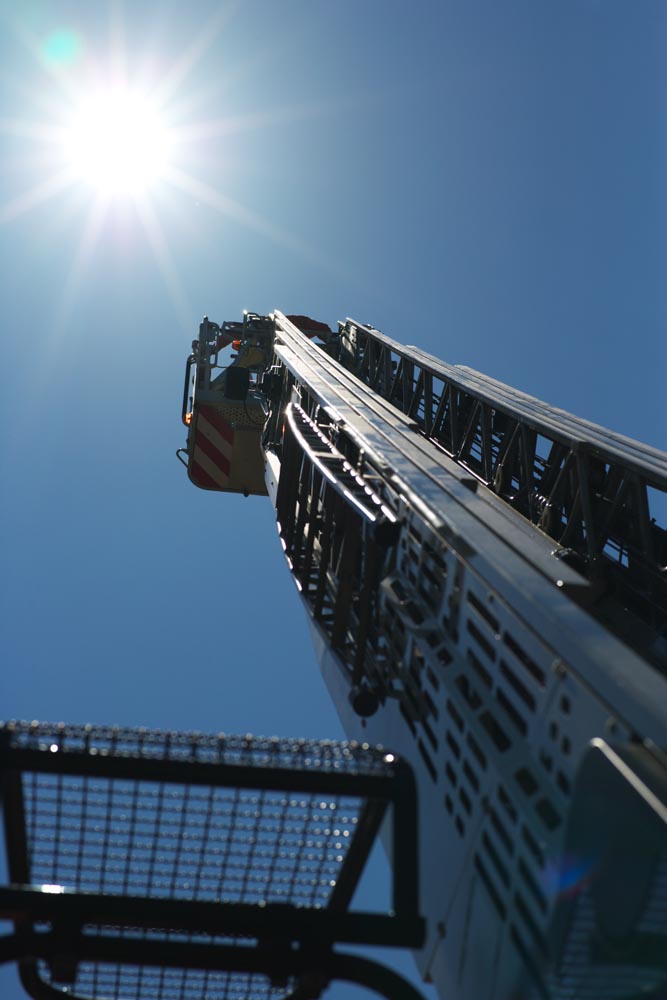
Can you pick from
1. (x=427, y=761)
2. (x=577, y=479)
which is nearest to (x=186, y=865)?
(x=427, y=761)

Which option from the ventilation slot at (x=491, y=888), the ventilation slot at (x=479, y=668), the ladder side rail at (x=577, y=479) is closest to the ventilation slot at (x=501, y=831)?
the ventilation slot at (x=491, y=888)

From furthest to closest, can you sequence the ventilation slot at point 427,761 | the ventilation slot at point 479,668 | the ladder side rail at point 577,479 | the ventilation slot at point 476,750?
the ladder side rail at point 577,479 < the ventilation slot at point 427,761 < the ventilation slot at point 479,668 < the ventilation slot at point 476,750

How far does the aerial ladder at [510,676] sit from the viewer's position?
2.35 metres

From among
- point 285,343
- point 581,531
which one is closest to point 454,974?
point 581,531

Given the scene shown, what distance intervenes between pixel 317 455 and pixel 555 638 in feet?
10.2

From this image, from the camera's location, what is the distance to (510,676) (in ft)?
10.7

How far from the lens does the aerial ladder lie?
235cm

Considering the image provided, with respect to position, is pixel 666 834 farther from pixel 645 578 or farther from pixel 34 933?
pixel 645 578

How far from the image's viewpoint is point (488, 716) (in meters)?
3.40

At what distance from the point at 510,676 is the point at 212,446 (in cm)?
923

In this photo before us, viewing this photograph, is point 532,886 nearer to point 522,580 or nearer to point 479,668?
point 479,668

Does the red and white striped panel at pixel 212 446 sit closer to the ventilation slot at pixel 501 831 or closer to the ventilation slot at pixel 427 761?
the ventilation slot at pixel 427 761

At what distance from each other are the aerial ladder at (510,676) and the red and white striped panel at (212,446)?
4.36 metres

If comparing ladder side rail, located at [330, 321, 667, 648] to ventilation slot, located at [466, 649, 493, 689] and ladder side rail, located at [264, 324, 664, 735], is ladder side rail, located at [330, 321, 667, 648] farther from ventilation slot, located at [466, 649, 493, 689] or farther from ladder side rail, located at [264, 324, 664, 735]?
ventilation slot, located at [466, 649, 493, 689]
